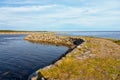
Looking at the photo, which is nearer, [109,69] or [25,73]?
[109,69]

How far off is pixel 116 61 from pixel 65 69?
7.78 meters

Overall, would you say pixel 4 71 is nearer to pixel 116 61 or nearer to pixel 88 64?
pixel 88 64

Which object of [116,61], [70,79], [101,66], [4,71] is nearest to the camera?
[70,79]

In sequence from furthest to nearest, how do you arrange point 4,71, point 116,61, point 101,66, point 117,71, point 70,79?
point 4,71 < point 116,61 < point 101,66 < point 117,71 < point 70,79

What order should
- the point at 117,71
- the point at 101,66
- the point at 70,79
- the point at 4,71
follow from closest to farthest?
the point at 70,79
the point at 117,71
the point at 101,66
the point at 4,71

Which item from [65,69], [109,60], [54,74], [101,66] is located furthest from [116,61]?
[54,74]

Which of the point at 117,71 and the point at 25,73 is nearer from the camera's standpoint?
the point at 117,71

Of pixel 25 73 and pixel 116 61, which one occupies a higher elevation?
pixel 116 61

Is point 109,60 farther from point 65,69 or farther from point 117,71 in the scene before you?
point 65,69

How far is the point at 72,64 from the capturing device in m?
24.9

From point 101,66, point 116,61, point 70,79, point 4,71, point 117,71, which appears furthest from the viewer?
point 4,71

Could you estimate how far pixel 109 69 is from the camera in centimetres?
2333

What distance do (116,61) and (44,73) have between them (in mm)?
10531

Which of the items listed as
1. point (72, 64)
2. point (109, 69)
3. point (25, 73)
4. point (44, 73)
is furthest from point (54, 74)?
point (25, 73)
